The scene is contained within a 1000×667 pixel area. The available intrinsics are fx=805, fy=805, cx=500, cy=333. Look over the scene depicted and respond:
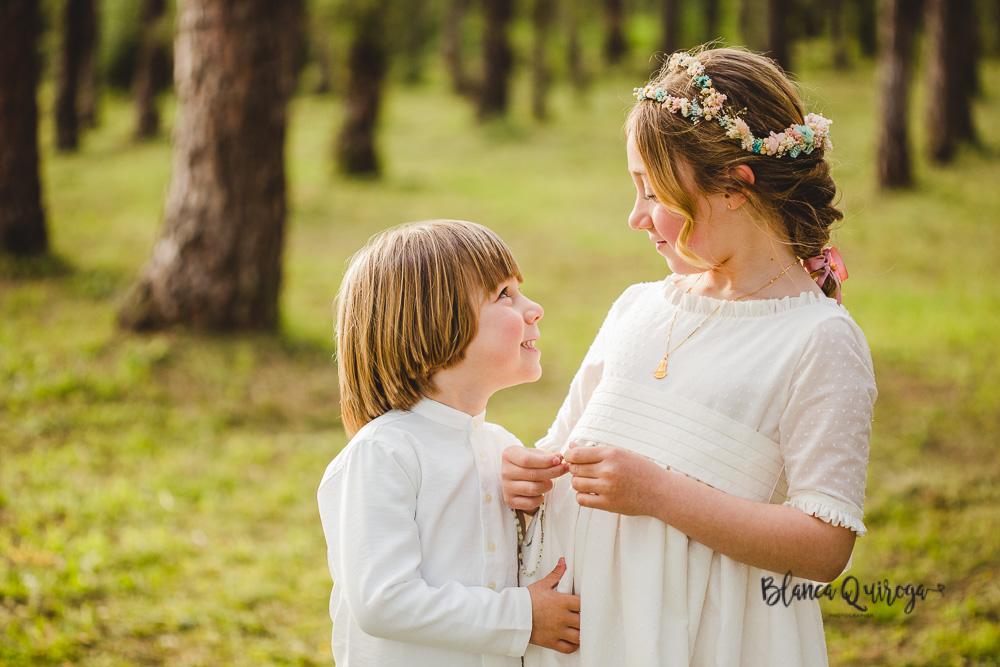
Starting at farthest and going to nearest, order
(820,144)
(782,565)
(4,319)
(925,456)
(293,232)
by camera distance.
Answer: (293,232), (4,319), (925,456), (820,144), (782,565)

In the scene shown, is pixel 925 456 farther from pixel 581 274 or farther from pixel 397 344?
pixel 581 274

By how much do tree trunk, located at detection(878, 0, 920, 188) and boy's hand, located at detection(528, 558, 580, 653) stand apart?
9700mm

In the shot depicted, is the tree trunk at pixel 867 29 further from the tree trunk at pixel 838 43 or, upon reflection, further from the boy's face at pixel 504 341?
the boy's face at pixel 504 341

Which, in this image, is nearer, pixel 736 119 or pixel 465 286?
pixel 736 119

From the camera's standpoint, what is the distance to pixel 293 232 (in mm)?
9805

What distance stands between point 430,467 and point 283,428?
3.59 meters

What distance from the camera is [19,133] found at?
750 centimetres

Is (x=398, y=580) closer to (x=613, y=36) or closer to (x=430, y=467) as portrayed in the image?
(x=430, y=467)

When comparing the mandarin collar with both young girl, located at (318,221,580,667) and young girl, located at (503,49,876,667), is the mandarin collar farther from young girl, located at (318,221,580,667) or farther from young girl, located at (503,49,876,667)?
young girl, located at (503,49,876,667)

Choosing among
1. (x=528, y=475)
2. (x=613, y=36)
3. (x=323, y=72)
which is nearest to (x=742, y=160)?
(x=528, y=475)

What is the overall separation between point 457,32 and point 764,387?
71.1ft

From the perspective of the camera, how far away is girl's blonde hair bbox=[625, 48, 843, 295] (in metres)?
1.67

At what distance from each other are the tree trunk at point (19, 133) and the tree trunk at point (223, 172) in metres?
2.69

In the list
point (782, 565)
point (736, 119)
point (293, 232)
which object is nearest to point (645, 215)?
point (736, 119)
